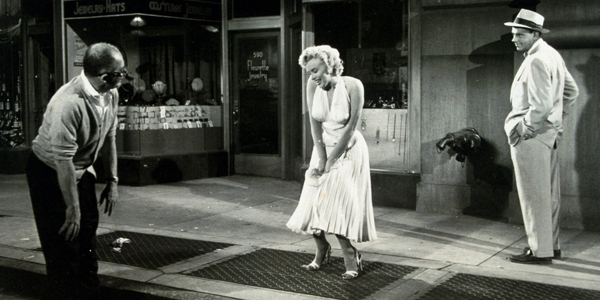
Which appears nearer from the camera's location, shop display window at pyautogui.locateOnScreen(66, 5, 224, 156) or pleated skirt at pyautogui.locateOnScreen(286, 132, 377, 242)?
pleated skirt at pyautogui.locateOnScreen(286, 132, 377, 242)

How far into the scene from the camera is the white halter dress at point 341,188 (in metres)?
5.85

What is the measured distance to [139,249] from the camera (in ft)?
23.1

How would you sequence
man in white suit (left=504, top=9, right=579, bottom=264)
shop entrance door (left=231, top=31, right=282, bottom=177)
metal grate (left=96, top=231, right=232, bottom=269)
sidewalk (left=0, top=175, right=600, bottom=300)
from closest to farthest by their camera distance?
1. sidewalk (left=0, top=175, right=600, bottom=300)
2. man in white suit (left=504, top=9, right=579, bottom=264)
3. metal grate (left=96, top=231, right=232, bottom=269)
4. shop entrance door (left=231, top=31, right=282, bottom=177)

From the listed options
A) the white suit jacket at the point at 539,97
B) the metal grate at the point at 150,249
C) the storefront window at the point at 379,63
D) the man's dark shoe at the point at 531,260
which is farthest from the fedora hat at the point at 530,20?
the metal grate at the point at 150,249

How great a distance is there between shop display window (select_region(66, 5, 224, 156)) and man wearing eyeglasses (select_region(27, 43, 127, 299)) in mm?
6718

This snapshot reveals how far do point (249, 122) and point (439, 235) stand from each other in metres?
5.58

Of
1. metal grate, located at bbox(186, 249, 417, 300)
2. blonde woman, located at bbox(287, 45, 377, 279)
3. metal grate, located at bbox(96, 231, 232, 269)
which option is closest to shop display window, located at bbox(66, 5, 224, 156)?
metal grate, located at bbox(96, 231, 232, 269)

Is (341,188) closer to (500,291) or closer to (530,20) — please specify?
(500,291)

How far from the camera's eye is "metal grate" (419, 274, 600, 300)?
17.4ft

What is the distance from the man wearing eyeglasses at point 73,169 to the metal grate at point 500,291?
240 cm

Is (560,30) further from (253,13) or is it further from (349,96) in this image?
(253,13)

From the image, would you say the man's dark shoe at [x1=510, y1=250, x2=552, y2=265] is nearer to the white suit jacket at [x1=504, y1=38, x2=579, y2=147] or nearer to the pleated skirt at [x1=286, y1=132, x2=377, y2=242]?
the white suit jacket at [x1=504, y1=38, x2=579, y2=147]

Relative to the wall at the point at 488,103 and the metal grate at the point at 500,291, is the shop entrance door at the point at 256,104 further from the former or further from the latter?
the metal grate at the point at 500,291

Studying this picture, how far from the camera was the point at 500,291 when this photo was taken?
5.45 m
